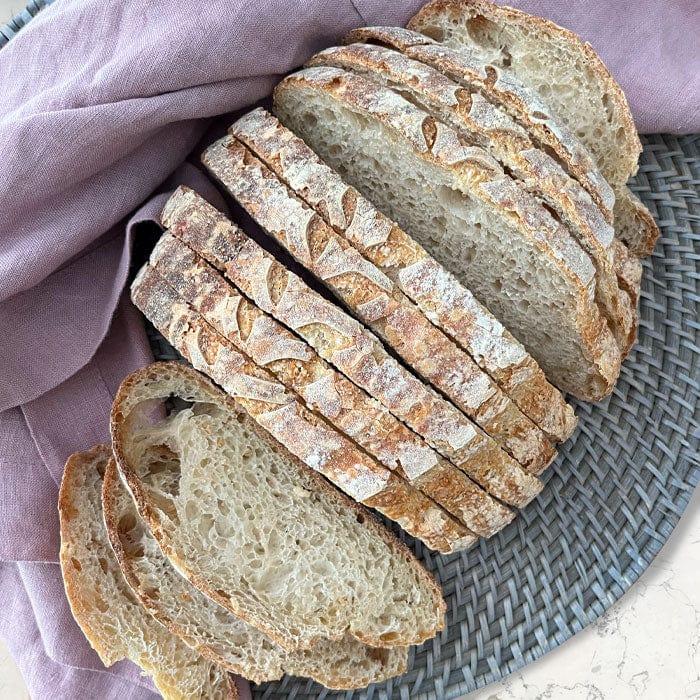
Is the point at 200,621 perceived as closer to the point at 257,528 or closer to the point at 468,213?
the point at 257,528

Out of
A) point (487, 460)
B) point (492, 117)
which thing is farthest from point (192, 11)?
point (487, 460)

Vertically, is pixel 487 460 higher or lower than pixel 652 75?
lower

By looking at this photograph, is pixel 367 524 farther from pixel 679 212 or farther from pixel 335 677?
pixel 679 212

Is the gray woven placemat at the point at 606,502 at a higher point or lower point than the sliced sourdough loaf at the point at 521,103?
lower

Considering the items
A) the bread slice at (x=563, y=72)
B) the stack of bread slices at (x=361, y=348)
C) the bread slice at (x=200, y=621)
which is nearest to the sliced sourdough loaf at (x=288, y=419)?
the stack of bread slices at (x=361, y=348)

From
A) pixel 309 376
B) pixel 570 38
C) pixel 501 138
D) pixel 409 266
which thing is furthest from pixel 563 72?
pixel 309 376

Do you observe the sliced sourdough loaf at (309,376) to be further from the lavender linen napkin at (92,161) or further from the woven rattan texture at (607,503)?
the woven rattan texture at (607,503)

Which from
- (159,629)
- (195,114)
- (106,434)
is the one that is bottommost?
(159,629)

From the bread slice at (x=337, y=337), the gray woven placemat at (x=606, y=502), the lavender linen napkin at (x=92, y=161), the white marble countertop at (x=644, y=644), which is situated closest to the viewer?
the bread slice at (x=337, y=337)
